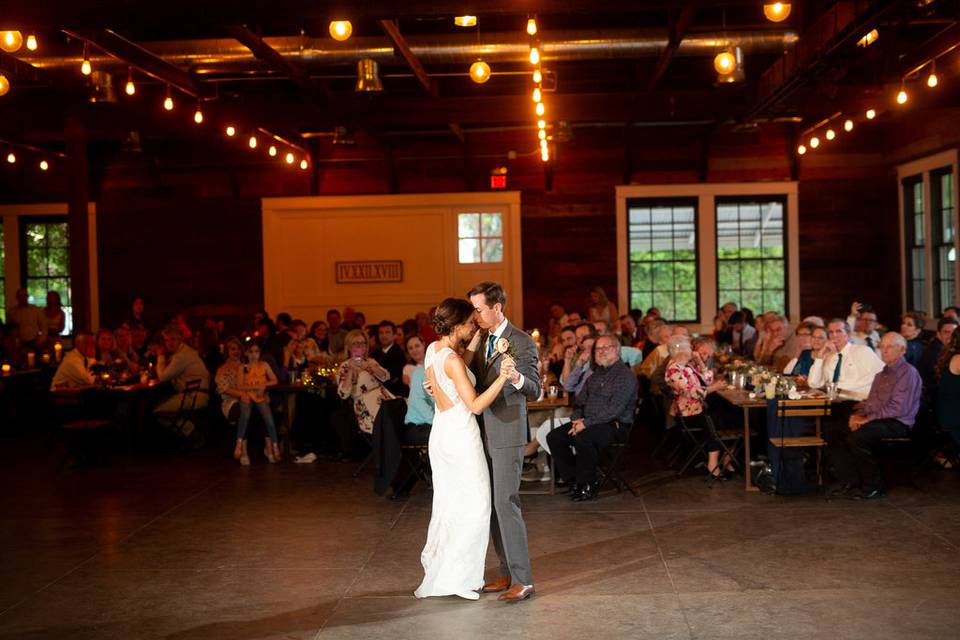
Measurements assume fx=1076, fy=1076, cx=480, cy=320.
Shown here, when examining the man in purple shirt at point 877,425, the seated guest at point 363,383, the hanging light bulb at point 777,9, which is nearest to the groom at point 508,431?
the hanging light bulb at point 777,9

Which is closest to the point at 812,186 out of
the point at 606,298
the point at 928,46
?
the point at 606,298

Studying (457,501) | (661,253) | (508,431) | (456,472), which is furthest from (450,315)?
(661,253)

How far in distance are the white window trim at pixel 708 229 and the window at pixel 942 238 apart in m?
2.14

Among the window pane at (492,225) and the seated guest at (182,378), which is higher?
the window pane at (492,225)

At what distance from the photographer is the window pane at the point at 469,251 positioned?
1608cm

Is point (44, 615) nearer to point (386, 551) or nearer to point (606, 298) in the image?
point (386, 551)

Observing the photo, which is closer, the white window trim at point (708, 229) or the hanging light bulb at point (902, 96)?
the hanging light bulb at point (902, 96)

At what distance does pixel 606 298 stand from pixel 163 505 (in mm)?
8216

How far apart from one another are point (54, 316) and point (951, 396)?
478 inches

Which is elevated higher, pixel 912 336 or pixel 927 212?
pixel 927 212

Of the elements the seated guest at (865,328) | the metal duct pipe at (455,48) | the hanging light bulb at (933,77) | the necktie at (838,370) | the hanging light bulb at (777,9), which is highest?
the metal duct pipe at (455,48)

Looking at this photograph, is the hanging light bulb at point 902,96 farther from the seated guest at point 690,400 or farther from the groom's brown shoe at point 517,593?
the groom's brown shoe at point 517,593

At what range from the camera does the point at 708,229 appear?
15992 millimetres

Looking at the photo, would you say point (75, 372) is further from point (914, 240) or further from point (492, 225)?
point (914, 240)
